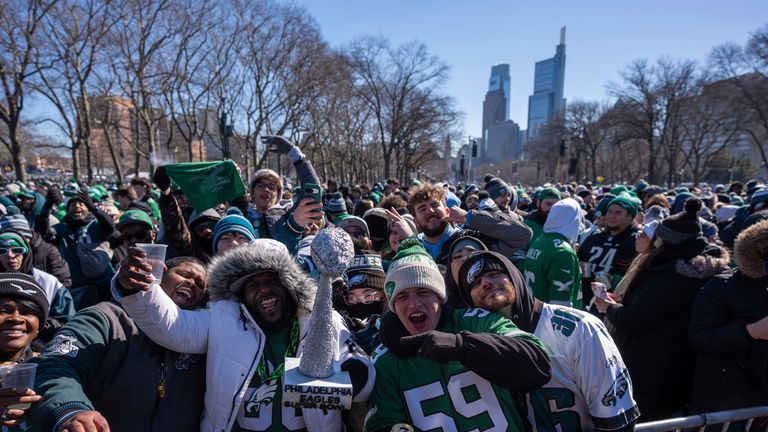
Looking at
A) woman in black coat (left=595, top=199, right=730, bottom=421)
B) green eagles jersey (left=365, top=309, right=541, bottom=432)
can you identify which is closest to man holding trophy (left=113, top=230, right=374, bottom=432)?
green eagles jersey (left=365, top=309, right=541, bottom=432)

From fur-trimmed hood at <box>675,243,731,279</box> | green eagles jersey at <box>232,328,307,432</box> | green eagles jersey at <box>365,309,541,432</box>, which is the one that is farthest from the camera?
fur-trimmed hood at <box>675,243,731,279</box>

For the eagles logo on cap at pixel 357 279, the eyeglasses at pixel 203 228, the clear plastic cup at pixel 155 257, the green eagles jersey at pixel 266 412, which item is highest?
the clear plastic cup at pixel 155 257

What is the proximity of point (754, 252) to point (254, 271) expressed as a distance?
3.18m

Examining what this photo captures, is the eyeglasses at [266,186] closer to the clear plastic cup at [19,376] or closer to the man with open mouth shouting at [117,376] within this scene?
the man with open mouth shouting at [117,376]

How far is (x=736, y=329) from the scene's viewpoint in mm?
2861

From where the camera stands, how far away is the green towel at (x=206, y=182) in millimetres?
4430

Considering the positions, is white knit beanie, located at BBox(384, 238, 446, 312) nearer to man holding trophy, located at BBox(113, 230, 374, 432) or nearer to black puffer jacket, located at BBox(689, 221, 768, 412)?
man holding trophy, located at BBox(113, 230, 374, 432)

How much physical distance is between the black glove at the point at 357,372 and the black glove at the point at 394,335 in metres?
0.18

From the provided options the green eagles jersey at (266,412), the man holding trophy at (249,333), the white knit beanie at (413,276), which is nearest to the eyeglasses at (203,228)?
the man holding trophy at (249,333)

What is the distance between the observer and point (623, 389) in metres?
2.10

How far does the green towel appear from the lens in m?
4.43

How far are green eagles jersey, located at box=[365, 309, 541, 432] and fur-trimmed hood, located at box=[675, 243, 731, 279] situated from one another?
2.11 meters

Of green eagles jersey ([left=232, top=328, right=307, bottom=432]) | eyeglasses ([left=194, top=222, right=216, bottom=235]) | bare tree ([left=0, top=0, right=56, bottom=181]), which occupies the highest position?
bare tree ([left=0, top=0, right=56, bottom=181])

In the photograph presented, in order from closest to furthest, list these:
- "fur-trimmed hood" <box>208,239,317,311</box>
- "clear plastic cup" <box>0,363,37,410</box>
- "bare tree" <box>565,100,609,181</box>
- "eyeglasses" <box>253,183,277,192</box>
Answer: "clear plastic cup" <box>0,363,37,410</box>
"fur-trimmed hood" <box>208,239,317,311</box>
"eyeglasses" <box>253,183,277,192</box>
"bare tree" <box>565,100,609,181</box>
